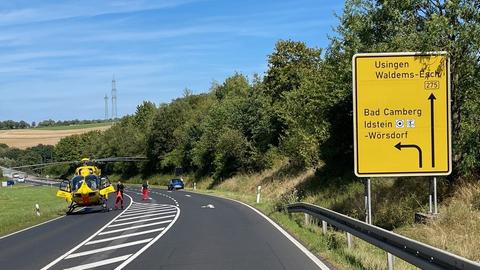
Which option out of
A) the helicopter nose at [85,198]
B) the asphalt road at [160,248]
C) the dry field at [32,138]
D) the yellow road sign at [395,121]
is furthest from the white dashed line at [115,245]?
the dry field at [32,138]

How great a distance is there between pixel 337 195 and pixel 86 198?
14662mm

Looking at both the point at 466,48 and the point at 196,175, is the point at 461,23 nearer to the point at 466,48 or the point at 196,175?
the point at 466,48

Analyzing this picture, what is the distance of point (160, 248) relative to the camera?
48.5 feet

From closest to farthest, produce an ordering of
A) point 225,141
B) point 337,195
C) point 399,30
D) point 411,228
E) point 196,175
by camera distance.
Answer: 1. point 411,228
2. point 399,30
3. point 337,195
4. point 225,141
5. point 196,175

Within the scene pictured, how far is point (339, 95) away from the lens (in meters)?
28.9

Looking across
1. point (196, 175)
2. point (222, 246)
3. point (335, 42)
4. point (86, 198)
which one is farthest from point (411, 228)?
point (196, 175)

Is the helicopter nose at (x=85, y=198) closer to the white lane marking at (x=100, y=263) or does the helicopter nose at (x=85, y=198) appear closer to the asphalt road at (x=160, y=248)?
the asphalt road at (x=160, y=248)

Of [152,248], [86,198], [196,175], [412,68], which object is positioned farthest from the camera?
[196,175]

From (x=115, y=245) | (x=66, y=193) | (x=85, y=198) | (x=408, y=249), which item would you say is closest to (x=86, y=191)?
(x=85, y=198)

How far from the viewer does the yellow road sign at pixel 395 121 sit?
12.3m

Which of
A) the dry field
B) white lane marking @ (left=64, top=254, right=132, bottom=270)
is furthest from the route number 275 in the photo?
the dry field

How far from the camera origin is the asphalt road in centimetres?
1206

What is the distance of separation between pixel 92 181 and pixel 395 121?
83.0 feet

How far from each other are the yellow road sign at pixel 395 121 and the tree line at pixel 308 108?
302 cm
